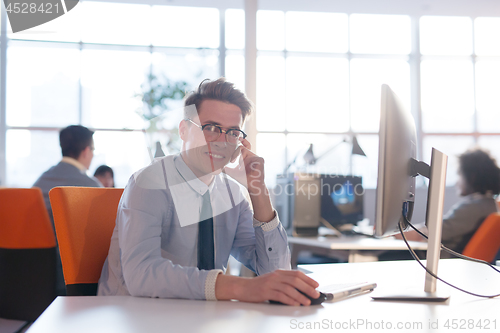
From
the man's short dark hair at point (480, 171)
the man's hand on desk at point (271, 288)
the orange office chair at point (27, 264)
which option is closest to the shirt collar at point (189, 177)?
the man's hand on desk at point (271, 288)

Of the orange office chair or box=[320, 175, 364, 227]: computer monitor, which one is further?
box=[320, 175, 364, 227]: computer monitor

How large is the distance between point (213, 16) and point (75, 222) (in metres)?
5.71

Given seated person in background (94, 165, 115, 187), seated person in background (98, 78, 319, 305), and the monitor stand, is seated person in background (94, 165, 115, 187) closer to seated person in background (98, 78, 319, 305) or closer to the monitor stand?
seated person in background (98, 78, 319, 305)

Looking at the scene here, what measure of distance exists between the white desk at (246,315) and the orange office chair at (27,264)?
52.4 inches

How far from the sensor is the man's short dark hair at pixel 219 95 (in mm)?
1453

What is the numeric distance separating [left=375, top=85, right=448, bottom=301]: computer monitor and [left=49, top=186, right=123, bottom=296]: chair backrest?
78 cm

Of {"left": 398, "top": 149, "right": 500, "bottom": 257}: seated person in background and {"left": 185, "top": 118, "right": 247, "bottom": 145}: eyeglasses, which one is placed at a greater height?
{"left": 185, "top": 118, "right": 247, "bottom": 145}: eyeglasses

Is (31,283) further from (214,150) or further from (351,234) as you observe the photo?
(351,234)

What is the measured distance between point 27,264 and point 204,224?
1.29 m

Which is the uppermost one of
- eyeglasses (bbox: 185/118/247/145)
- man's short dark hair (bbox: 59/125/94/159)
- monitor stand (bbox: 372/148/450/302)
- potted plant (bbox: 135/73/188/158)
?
potted plant (bbox: 135/73/188/158)

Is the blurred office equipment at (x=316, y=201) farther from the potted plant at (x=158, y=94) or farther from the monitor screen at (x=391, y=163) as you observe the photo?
the potted plant at (x=158, y=94)

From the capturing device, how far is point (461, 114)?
Answer: 6586 millimetres

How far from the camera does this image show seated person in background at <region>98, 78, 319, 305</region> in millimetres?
855

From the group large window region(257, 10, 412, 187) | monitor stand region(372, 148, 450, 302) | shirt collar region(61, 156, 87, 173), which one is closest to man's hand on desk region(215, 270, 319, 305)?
monitor stand region(372, 148, 450, 302)
